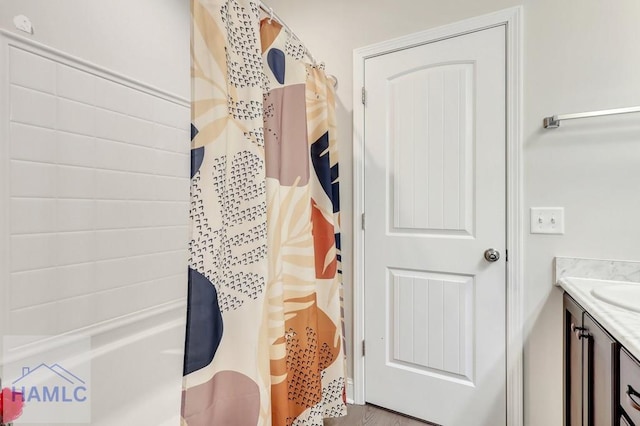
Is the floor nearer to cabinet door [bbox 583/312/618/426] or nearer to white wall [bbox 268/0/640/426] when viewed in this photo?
white wall [bbox 268/0/640/426]

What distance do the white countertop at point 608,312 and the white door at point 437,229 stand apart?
0.31 m

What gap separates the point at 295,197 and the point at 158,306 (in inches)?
39.2

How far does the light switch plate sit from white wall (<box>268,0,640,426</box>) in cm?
3

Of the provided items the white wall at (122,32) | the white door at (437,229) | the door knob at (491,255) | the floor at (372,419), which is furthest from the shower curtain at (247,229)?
the door knob at (491,255)

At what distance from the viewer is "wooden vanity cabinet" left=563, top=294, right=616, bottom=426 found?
3.11 ft

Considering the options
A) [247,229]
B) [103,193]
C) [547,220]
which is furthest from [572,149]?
[103,193]

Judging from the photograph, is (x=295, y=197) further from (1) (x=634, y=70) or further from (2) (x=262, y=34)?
(1) (x=634, y=70)

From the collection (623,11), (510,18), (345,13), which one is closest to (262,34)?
(345,13)

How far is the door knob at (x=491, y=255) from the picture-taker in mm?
1598

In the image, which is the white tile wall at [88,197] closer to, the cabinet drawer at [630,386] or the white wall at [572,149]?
the white wall at [572,149]

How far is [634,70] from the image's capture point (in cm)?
137

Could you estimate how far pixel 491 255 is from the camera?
1604mm

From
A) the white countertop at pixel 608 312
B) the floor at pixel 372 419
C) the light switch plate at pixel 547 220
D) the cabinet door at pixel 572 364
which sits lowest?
the floor at pixel 372 419

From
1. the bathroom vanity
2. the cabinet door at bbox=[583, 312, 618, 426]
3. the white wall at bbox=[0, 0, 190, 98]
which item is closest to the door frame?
the bathroom vanity
